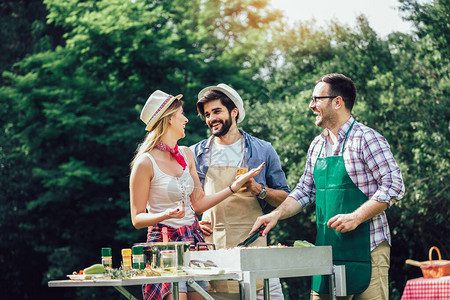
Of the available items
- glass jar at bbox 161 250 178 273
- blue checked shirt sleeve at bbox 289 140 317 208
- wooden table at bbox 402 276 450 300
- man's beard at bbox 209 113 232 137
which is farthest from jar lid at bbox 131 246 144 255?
wooden table at bbox 402 276 450 300

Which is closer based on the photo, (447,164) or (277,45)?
(447,164)

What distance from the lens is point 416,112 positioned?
9.73 meters

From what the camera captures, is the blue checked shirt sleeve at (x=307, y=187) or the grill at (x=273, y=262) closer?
the grill at (x=273, y=262)

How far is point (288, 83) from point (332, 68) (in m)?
3.91

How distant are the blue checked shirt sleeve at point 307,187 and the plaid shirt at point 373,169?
249mm

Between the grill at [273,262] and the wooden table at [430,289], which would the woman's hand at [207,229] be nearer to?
the grill at [273,262]

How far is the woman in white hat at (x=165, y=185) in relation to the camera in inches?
131

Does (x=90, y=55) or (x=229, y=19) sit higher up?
(x=229, y=19)

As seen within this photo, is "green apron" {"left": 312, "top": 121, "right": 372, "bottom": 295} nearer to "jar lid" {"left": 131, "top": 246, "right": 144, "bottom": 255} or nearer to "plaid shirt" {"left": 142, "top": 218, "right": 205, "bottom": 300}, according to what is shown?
"plaid shirt" {"left": 142, "top": 218, "right": 205, "bottom": 300}

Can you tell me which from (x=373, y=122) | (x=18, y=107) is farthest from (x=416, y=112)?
(x=18, y=107)

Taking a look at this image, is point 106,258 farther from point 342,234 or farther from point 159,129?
point 342,234

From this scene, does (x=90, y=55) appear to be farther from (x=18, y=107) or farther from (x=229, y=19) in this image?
(x=229, y=19)

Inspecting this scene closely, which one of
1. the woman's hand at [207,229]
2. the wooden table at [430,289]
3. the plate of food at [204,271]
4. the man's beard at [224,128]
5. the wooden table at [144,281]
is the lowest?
the wooden table at [430,289]

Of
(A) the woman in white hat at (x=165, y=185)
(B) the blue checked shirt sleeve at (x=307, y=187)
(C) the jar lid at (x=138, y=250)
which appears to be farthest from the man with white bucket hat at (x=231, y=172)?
(C) the jar lid at (x=138, y=250)
